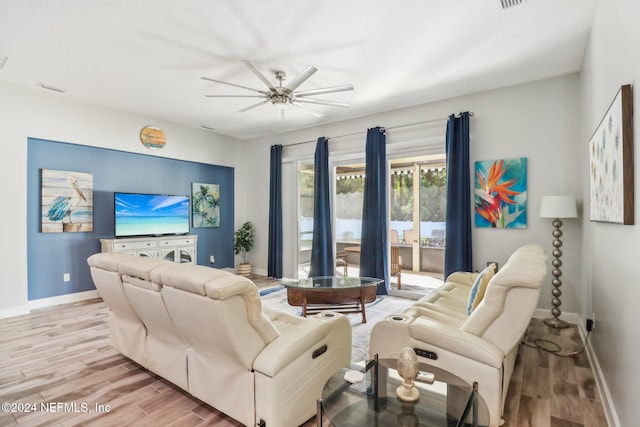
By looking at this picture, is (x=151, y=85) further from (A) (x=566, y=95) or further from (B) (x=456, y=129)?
(A) (x=566, y=95)

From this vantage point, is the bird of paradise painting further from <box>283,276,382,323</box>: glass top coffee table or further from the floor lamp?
<box>283,276,382,323</box>: glass top coffee table

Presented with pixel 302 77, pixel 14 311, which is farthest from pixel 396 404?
pixel 14 311

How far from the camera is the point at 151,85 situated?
13.3ft

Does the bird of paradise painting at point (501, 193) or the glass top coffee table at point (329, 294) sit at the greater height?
the bird of paradise painting at point (501, 193)

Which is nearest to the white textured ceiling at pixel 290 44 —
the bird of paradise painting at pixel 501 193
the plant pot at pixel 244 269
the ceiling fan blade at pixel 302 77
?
the ceiling fan blade at pixel 302 77

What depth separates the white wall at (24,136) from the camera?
3965 mm

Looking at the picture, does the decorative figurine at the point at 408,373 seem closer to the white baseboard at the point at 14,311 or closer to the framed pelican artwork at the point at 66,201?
the white baseboard at the point at 14,311

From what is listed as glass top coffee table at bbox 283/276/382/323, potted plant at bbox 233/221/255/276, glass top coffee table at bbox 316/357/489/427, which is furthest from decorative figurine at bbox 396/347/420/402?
potted plant at bbox 233/221/255/276

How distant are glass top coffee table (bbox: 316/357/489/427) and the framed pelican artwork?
468cm

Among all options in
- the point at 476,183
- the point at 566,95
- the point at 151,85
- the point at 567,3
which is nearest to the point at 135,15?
the point at 151,85

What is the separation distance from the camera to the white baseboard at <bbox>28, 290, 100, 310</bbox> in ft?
13.9

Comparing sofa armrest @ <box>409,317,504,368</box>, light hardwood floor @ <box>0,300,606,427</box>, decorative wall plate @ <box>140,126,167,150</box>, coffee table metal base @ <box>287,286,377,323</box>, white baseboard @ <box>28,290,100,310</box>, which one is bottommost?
light hardwood floor @ <box>0,300,606,427</box>

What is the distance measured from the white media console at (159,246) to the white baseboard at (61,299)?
70 centimetres

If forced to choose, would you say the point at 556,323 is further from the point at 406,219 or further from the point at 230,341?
the point at 230,341
